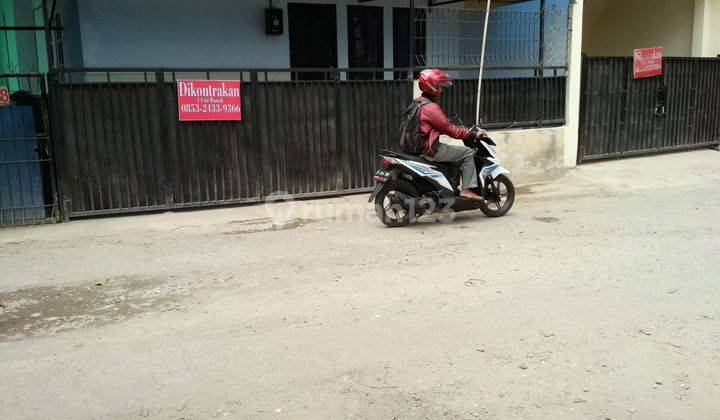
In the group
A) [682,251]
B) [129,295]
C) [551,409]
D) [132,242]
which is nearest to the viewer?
[551,409]

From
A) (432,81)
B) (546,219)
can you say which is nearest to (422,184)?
(432,81)

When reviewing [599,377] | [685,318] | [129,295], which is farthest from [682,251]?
[129,295]

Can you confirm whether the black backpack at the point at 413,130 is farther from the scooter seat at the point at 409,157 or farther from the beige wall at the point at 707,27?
the beige wall at the point at 707,27

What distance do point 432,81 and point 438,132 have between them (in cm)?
62

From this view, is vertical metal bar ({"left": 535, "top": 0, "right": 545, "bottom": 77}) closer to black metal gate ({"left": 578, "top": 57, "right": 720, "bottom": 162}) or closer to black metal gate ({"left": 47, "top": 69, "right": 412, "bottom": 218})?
black metal gate ({"left": 578, "top": 57, "right": 720, "bottom": 162})

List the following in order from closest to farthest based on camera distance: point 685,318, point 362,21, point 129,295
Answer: point 685,318 → point 129,295 → point 362,21

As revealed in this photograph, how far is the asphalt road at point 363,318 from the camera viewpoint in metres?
3.46

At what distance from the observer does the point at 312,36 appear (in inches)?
448

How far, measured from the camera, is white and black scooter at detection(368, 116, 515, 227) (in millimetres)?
7406

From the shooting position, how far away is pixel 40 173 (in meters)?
7.71

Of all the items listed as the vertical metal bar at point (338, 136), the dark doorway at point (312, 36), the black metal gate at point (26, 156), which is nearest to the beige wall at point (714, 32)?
the dark doorway at point (312, 36)

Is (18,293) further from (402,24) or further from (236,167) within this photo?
(402,24)

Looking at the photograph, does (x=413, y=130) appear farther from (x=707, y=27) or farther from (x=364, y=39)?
(x=707, y=27)

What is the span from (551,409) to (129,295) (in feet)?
12.1
